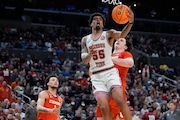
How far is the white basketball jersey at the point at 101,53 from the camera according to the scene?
23.0 ft

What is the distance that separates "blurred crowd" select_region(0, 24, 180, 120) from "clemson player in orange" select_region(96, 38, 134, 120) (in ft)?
16.1

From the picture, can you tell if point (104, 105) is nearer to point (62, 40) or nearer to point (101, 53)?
point (101, 53)

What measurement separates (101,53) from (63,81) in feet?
38.4

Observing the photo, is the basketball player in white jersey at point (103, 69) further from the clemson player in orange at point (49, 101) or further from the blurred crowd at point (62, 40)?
the blurred crowd at point (62, 40)

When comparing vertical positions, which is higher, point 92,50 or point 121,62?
point 92,50

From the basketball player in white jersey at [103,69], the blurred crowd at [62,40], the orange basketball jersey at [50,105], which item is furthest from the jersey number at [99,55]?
the blurred crowd at [62,40]

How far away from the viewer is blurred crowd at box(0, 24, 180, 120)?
1520 cm

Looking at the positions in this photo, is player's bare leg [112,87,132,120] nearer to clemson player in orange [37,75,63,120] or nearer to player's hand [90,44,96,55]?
player's hand [90,44,96,55]

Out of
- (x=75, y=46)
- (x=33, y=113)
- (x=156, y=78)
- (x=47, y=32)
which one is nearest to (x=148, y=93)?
(x=156, y=78)

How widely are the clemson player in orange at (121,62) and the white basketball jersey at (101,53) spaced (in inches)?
17.8

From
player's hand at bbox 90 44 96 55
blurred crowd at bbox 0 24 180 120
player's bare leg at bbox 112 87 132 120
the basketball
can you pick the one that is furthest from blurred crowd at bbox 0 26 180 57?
player's bare leg at bbox 112 87 132 120

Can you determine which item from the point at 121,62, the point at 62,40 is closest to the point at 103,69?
the point at 121,62

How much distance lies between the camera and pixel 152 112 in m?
15.9

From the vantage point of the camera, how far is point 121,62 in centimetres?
752
